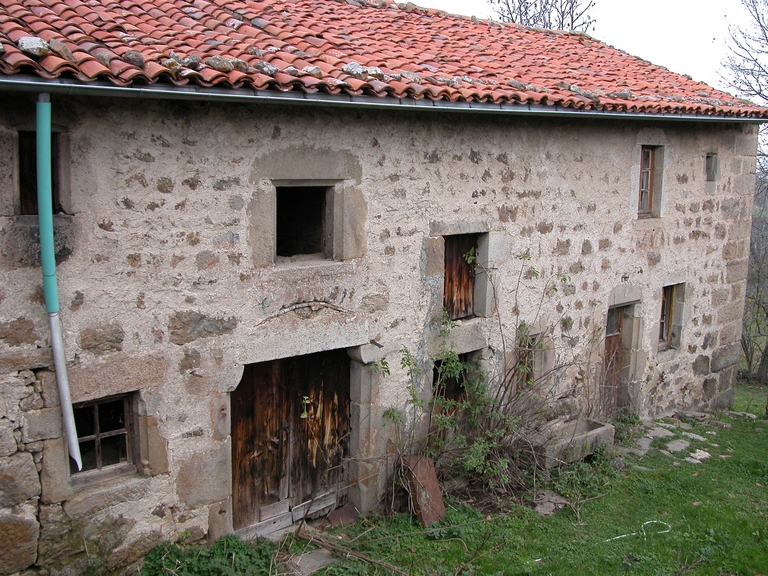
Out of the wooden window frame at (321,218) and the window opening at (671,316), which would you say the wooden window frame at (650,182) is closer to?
the window opening at (671,316)

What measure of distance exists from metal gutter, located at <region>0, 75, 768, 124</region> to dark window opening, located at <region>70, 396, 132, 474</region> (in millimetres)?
2058

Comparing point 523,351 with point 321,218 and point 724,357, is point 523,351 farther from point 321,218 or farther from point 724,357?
point 724,357

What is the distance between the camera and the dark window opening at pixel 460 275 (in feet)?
23.5

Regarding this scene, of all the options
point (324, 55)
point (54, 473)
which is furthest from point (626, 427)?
point (54, 473)

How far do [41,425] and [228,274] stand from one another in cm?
156

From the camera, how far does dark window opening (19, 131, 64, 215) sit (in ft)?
15.0

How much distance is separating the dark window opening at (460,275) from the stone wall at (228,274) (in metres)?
0.14

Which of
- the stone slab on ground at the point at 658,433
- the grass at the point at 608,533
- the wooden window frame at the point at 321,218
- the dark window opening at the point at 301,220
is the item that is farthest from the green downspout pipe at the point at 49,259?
the stone slab on ground at the point at 658,433

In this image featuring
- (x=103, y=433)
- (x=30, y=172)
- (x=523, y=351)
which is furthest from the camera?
(x=523, y=351)

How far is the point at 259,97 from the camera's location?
496cm

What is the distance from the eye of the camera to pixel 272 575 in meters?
5.40

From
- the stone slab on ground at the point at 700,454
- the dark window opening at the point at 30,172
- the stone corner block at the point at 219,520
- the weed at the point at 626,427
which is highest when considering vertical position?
the dark window opening at the point at 30,172

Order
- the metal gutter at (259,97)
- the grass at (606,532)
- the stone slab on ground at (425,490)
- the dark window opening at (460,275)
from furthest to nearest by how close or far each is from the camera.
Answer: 1. the dark window opening at (460,275)
2. the stone slab on ground at (425,490)
3. the grass at (606,532)
4. the metal gutter at (259,97)

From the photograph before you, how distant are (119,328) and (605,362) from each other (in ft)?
20.2
